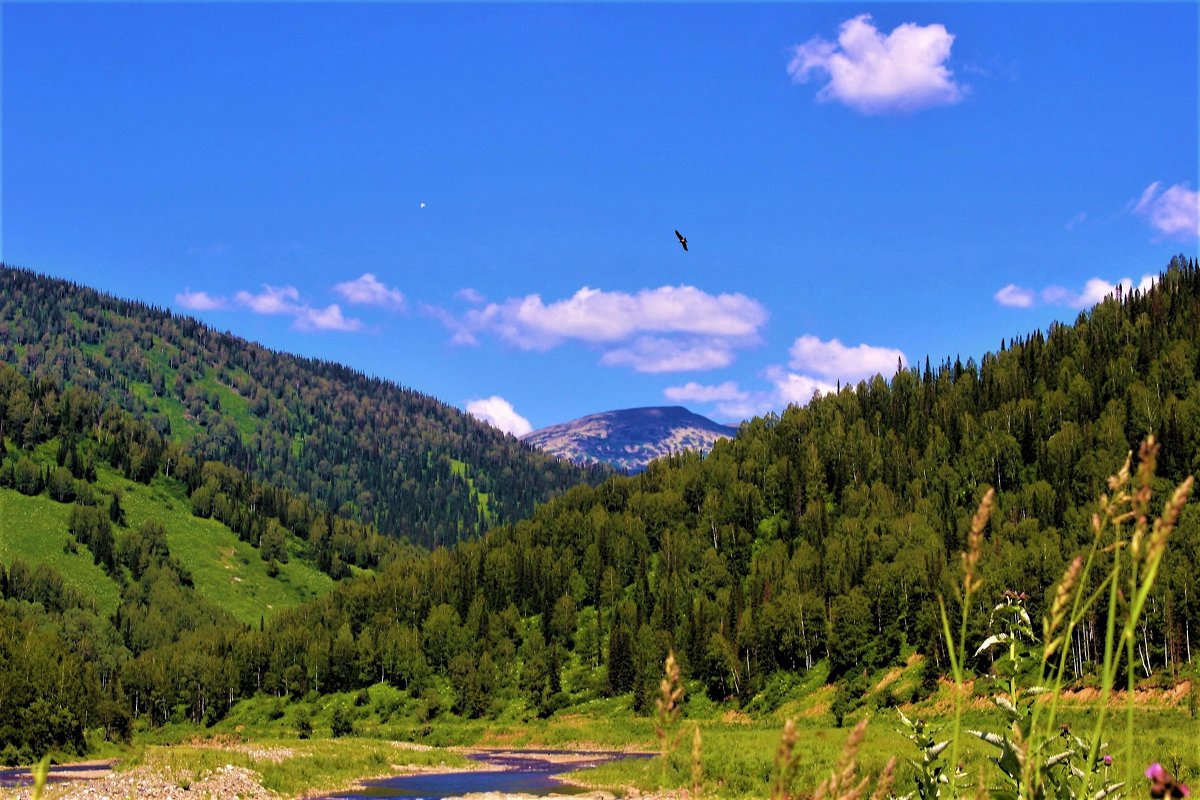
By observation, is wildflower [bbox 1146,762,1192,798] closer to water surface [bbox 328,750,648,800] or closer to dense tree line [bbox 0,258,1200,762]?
water surface [bbox 328,750,648,800]

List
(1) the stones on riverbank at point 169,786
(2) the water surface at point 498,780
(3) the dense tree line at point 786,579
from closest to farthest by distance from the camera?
1. (1) the stones on riverbank at point 169,786
2. (2) the water surface at point 498,780
3. (3) the dense tree line at point 786,579

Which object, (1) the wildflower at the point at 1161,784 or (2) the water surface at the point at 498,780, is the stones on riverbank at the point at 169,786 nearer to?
(2) the water surface at the point at 498,780

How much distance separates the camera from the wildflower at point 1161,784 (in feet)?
9.28

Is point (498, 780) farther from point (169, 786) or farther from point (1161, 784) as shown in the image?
point (1161, 784)

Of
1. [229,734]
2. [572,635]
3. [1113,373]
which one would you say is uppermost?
[1113,373]

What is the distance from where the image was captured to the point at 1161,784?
293cm

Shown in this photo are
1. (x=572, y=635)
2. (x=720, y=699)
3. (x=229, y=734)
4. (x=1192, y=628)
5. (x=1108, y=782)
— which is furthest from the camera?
(x=572, y=635)

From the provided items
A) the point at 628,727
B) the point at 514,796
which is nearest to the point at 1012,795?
the point at 514,796

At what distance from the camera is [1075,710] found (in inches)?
3393

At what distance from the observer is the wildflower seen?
2828 millimetres

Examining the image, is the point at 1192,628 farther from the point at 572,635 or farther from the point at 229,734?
the point at 229,734

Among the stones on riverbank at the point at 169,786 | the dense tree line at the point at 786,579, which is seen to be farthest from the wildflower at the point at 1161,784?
the dense tree line at the point at 786,579

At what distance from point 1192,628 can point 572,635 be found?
97657 mm

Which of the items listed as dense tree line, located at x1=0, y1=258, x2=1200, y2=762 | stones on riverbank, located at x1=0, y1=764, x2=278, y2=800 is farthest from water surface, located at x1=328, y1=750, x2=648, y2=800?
dense tree line, located at x1=0, y1=258, x2=1200, y2=762
